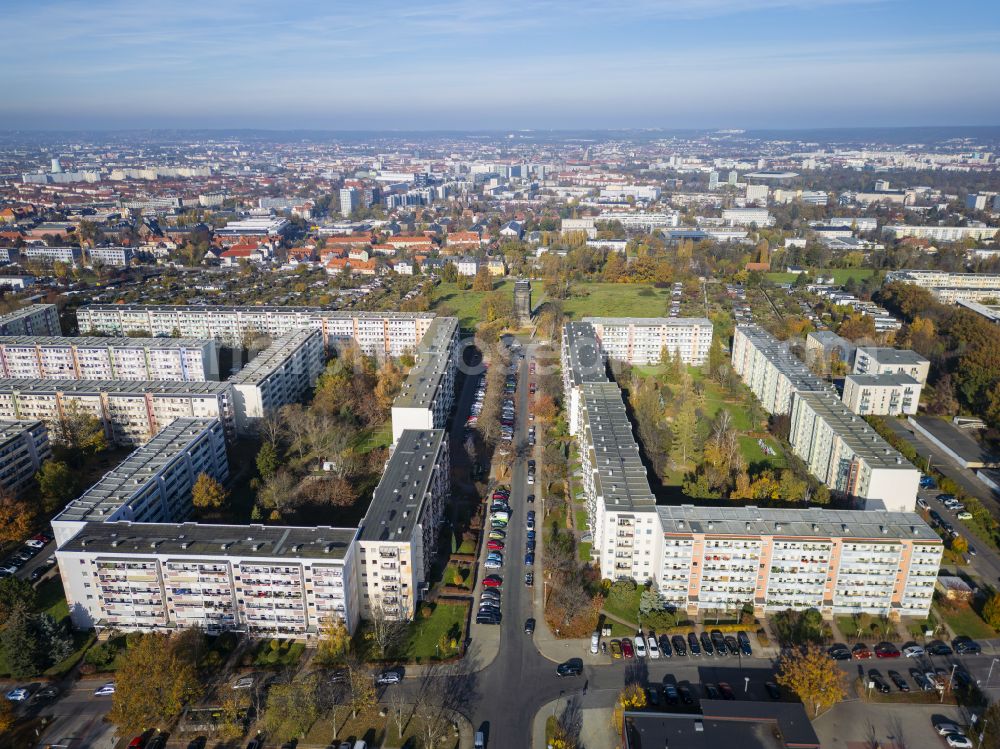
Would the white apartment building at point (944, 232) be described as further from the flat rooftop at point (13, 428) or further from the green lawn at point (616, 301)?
the flat rooftop at point (13, 428)

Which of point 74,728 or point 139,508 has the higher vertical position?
point 139,508

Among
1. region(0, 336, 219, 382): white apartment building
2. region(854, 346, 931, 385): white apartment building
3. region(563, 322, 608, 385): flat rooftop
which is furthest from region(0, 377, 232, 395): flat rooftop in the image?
region(854, 346, 931, 385): white apartment building

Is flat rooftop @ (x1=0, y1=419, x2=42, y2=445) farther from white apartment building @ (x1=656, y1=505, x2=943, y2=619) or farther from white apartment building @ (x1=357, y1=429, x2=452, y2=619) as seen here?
white apartment building @ (x1=656, y1=505, x2=943, y2=619)

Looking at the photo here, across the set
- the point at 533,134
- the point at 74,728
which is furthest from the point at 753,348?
the point at 533,134

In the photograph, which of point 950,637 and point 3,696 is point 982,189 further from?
point 3,696

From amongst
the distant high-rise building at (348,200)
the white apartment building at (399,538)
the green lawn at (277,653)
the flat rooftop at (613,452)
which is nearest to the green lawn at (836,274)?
the flat rooftop at (613,452)

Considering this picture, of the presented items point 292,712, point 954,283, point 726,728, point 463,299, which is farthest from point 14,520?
point 954,283

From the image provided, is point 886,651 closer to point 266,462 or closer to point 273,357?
point 266,462
